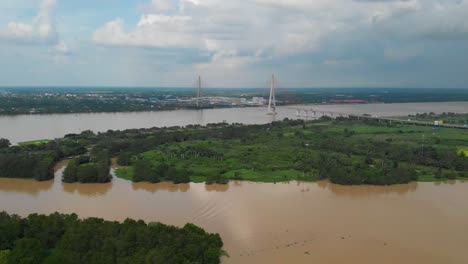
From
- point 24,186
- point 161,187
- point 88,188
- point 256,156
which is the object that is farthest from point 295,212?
point 24,186

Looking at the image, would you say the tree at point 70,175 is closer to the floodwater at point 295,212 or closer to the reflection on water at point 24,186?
the floodwater at point 295,212

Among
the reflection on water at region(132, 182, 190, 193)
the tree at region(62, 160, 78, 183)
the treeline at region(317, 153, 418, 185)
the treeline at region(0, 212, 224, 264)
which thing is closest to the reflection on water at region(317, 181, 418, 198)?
the treeline at region(317, 153, 418, 185)

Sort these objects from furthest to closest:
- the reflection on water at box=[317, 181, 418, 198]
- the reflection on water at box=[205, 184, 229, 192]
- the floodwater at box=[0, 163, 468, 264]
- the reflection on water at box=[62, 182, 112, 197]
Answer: the reflection on water at box=[205, 184, 229, 192] < the reflection on water at box=[317, 181, 418, 198] < the reflection on water at box=[62, 182, 112, 197] < the floodwater at box=[0, 163, 468, 264]

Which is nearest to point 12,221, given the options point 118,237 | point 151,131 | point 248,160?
point 118,237

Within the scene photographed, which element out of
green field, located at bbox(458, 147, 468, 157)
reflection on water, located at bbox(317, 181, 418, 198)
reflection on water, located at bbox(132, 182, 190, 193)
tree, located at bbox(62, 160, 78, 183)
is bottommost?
reflection on water, located at bbox(132, 182, 190, 193)

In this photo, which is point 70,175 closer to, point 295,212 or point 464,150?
point 295,212

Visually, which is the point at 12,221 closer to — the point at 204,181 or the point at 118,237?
the point at 118,237

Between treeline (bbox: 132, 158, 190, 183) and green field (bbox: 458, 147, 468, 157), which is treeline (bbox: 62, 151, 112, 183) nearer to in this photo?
treeline (bbox: 132, 158, 190, 183)

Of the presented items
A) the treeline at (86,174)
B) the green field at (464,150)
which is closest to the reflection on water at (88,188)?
the treeline at (86,174)
